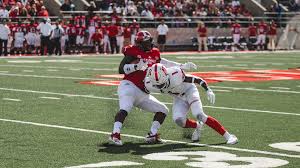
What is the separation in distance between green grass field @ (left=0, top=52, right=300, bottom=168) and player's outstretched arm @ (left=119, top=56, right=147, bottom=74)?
82 cm

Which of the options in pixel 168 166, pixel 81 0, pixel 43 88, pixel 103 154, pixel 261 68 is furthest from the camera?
pixel 81 0

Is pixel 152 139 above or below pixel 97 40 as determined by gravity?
above

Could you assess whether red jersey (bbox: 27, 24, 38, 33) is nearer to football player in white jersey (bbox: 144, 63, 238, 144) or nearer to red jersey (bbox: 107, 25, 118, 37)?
red jersey (bbox: 107, 25, 118, 37)

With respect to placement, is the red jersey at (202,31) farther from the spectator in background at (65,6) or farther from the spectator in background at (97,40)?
the spectator in background at (65,6)

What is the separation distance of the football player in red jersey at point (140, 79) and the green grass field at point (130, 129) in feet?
1.09

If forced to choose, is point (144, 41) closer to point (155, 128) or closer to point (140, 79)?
point (140, 79)

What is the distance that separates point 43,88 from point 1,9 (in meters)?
16.8

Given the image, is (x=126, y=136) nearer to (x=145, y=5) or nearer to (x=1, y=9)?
(x=1, y=9)

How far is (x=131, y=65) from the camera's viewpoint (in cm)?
922

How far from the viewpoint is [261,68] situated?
80.5ft

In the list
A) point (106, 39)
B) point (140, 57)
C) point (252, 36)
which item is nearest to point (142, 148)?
point (140, 57)

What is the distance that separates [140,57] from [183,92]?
65cm

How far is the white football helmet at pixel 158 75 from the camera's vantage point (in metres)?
8.96

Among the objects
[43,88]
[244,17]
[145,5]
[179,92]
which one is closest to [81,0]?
[145,5]
